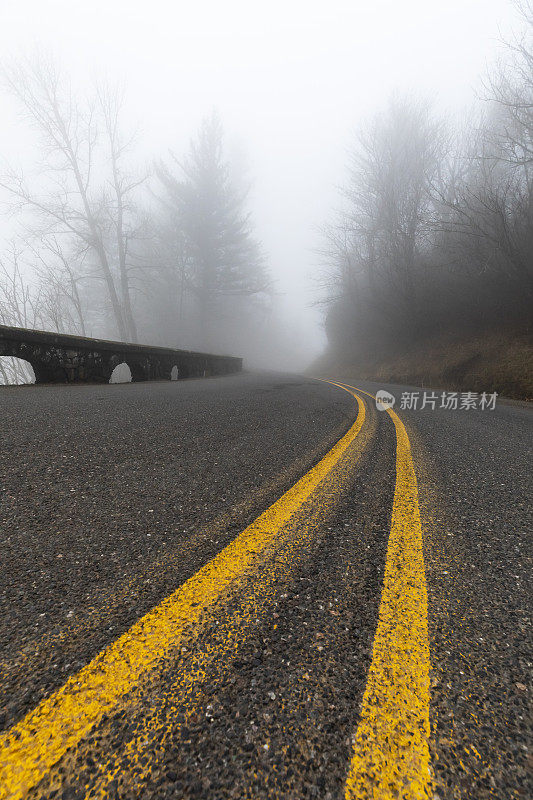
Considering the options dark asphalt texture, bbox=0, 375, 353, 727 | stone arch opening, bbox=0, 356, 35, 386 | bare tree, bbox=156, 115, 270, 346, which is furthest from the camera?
bare tree, bbox=156, 115, 270, 346

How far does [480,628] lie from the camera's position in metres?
0.94

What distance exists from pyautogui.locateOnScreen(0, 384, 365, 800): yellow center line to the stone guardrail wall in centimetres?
573

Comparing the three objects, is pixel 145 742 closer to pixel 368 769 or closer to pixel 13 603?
pixel 368 769

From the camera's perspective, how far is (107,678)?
0.70 metres

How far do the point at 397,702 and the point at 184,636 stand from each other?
523 millimetres

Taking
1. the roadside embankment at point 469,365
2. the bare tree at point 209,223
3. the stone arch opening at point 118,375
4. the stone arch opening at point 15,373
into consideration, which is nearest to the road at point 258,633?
the stone arch opening at point 118,375

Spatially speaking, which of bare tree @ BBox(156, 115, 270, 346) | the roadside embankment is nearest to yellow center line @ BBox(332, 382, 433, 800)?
the roadside embankment

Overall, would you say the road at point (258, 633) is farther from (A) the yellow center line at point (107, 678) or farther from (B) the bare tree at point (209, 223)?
(B) the bare tree at point (209, 223)

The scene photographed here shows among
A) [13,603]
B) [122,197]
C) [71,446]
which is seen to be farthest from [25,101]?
[13,603]

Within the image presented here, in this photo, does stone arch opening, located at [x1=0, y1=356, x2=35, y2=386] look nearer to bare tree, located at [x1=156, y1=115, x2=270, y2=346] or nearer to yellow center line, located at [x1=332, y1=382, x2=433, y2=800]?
bare tree, located at [x1=156, y1=115, x2=270, y2=346]

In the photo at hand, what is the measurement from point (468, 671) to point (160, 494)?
1.39 meters

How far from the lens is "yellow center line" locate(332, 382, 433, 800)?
0.57m

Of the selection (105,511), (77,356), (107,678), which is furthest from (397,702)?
(77,356)

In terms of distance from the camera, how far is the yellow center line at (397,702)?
1.86ft
